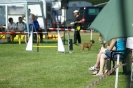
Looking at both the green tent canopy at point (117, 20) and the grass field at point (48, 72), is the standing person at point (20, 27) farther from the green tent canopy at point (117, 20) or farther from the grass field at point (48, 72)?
the green tent canopy at point (117, 20)

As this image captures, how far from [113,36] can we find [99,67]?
18.7 ft

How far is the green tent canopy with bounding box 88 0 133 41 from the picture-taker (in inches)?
340

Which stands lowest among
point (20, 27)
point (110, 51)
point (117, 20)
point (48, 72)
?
point (48, 72)

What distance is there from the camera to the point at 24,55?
20.3 m

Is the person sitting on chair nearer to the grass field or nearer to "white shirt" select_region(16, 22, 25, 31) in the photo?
the grass field

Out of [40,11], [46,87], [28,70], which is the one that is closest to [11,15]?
[40,11]

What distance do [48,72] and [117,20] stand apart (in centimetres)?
620

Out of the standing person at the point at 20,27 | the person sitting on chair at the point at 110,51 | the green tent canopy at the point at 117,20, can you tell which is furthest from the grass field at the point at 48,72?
the standing person at the point at 20,27

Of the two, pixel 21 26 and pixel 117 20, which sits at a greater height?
pixel 117 20

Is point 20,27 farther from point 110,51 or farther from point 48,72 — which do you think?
point 110,51

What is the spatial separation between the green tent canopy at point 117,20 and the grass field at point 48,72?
321 centimetres

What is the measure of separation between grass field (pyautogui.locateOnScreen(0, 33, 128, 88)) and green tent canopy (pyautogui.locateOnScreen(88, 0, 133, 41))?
3206 millimetres

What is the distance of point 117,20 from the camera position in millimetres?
8766

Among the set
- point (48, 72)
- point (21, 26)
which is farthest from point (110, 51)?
point (21, 26)
